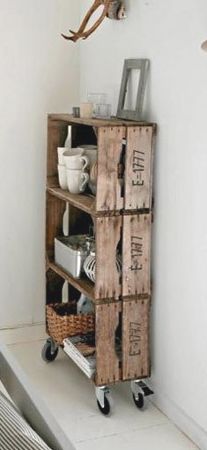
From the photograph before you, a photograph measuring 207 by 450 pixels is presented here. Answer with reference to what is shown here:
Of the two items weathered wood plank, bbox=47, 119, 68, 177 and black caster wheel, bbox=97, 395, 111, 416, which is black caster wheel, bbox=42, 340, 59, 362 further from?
weathered wood plank, bbox=47, 119, 68, 177

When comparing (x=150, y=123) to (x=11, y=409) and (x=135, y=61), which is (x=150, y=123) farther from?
(x=11, y=409)

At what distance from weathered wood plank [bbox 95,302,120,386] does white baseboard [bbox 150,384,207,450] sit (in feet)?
0.71

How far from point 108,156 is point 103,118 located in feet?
1.03

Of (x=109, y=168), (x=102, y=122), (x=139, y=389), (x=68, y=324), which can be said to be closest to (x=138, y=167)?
(x=109, y=168)

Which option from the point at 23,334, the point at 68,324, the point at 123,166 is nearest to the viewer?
the point at 123,166

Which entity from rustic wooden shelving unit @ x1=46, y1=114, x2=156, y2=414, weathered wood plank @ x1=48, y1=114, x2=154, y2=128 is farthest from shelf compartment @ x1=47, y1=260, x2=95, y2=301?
weathered wood plank @ x1=48, y1=114, x2=154, y2=128

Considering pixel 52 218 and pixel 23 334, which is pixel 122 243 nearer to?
pixel 52 218

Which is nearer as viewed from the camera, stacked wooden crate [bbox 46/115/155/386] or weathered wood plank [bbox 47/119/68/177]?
stacked wooden crate [bbox 46/115/155/386]

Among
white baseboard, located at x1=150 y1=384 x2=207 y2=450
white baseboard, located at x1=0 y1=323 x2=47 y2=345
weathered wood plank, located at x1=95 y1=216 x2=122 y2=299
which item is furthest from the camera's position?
white baseboard, located at x1=0 y1=323 x2=47 y2=345

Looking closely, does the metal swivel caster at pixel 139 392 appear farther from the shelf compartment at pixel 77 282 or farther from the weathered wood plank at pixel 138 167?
the weathered wood plank at pixel 138 167

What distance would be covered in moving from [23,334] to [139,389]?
969 millimetres

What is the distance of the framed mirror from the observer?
254cm

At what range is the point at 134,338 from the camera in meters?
2.60

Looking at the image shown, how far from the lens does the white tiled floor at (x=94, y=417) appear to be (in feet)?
7.88
